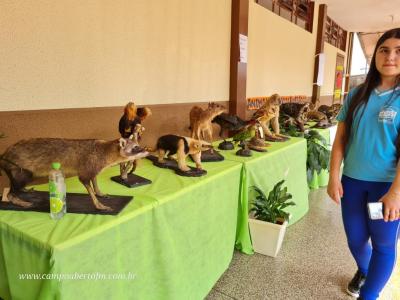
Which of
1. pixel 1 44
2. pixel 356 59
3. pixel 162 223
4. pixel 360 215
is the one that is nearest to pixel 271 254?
pixel 360 215

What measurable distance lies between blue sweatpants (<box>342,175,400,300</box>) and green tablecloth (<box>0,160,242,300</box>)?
1.89 ft

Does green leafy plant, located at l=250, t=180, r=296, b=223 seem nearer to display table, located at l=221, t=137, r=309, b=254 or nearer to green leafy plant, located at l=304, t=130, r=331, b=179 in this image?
display table, located at l=221, t=137, r=309, b=254

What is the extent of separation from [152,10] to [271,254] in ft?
5.50

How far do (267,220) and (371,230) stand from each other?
634 millimetres

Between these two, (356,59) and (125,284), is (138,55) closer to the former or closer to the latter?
(125,284)

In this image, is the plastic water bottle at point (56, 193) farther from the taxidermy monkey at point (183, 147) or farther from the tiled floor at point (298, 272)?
the tiled floor at point (298, 272)

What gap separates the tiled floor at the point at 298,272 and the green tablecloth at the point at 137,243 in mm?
160

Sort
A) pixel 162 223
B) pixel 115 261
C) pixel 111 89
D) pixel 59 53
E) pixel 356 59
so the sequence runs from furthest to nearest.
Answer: pixel 356 59
pixel 111 89
pixel 59 53
pixel 162 223
pixel 115 261

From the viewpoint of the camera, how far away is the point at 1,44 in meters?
1.14

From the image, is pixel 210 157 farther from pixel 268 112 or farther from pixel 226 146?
pixel 268 112

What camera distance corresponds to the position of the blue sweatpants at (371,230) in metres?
1.19

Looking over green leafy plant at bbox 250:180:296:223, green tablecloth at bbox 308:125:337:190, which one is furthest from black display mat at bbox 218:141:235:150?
green tablecloth at bbox 308:125:337:190

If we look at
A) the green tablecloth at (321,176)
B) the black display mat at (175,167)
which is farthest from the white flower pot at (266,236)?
the green tablecloth at (321,176)

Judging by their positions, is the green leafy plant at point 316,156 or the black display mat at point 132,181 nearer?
the black display mat at point 132,181
